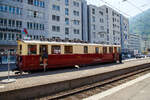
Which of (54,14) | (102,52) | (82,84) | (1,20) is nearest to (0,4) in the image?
(1,20)

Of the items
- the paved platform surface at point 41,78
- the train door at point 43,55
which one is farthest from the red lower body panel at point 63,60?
the paved platform surface at point 41,78

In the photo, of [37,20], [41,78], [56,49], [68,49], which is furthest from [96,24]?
[41,78]

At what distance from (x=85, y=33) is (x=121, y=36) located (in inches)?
1332

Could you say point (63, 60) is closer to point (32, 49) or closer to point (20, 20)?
point (32, 49)

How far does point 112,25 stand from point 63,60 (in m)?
51.9

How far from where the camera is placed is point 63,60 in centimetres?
1464

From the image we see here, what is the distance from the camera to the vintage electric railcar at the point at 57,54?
39.8 feet

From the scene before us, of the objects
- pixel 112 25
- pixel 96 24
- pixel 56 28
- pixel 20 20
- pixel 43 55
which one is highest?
pixel 112 25

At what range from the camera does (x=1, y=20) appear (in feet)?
92.1

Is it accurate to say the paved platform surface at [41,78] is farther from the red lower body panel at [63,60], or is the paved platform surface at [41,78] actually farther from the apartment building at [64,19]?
the apartment building at [64,19]

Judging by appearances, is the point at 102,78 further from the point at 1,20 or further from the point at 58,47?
the point at 1,20

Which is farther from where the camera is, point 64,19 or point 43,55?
point 64,19

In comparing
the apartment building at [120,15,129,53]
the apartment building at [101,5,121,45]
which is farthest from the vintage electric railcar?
the apartment building at [120,15,129,53]

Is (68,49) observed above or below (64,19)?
below
